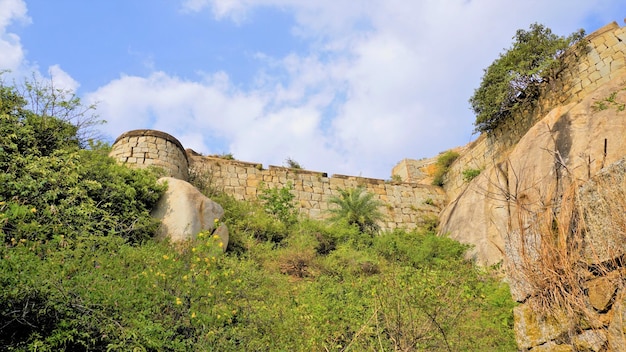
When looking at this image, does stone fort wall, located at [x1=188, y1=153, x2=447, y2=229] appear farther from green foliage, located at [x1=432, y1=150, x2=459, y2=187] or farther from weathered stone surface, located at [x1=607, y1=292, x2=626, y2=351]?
weathered stone surface, located at [x1=607, y1=292, x2=626, y2=351]

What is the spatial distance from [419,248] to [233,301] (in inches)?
250

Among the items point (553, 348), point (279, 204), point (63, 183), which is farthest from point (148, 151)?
point (553, 348)

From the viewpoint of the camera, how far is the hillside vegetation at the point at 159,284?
5176mm

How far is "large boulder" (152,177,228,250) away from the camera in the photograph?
944 centimetres

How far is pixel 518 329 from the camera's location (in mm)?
3066

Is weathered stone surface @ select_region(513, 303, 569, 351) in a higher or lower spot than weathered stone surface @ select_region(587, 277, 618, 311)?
lower

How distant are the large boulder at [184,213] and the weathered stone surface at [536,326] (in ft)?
23.1

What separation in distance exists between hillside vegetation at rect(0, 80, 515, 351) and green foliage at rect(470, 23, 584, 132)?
5.38 m

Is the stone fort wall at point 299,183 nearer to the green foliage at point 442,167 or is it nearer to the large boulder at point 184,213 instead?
the green foliage at point 442,167

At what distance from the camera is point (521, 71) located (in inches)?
531

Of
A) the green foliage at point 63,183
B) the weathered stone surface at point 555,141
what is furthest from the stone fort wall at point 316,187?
the green foliage at point 63,183

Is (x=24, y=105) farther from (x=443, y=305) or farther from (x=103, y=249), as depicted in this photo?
(x=443, y=305)

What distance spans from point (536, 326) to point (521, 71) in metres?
12.0

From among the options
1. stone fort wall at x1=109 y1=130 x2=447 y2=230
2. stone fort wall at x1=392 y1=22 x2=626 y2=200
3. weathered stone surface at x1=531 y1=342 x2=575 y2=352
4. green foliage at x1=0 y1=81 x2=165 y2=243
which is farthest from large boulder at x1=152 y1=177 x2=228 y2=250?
stone fort wall at x1=392 y1=22 x2=626 y2=200
